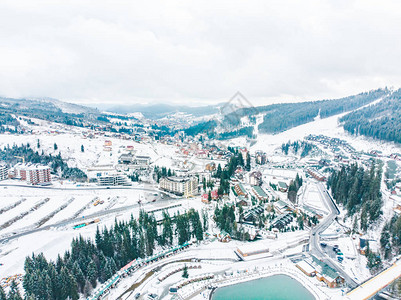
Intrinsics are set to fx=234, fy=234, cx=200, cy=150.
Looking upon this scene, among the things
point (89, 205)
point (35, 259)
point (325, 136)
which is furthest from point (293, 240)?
point (325, 136)

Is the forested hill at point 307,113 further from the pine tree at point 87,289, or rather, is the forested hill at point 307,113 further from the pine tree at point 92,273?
the pine tree at point 87,289

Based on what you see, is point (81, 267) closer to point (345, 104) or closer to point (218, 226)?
point (218, 226)

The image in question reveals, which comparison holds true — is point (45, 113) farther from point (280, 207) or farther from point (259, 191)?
point (280, 207)

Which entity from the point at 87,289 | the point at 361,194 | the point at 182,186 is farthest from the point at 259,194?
the point at 87,289

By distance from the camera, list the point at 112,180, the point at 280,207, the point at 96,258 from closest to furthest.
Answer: the point at 96,258 < the point at 280,207 < the point at 112,180

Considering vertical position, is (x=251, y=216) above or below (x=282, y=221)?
above

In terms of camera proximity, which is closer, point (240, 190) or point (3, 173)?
point (240, 190)

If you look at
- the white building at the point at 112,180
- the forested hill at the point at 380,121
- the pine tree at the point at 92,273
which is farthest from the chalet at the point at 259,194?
the forested hill at the point at 380,121
